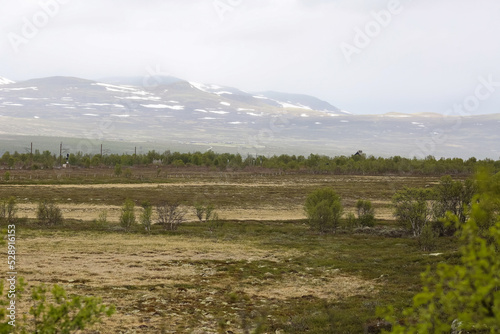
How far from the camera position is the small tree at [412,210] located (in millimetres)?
27531

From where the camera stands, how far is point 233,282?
651 inches

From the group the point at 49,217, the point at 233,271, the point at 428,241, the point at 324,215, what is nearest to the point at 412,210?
the point at 324,215

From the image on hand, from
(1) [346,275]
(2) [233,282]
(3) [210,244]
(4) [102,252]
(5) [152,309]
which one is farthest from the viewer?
(3) [210,244]

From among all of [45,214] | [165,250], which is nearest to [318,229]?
[165,250]

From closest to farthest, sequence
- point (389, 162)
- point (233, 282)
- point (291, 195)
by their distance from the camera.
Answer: point (233, 282)
point (291, 195)
point (389, 162)

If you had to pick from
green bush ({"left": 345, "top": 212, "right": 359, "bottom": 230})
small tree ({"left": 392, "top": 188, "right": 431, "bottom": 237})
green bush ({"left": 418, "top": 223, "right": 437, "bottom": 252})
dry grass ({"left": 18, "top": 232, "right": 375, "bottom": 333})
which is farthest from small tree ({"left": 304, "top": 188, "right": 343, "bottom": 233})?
green bush ({"left": 418, "top": 223, "right": 437, "bottom": 252})

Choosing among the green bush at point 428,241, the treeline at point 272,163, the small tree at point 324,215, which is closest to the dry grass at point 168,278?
the green bush at point 428,241

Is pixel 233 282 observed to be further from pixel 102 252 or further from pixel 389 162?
pixel 389 162

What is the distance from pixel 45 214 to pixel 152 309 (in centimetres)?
A: 2092

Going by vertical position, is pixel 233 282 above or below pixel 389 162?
below

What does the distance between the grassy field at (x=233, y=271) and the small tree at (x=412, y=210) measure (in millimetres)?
1130

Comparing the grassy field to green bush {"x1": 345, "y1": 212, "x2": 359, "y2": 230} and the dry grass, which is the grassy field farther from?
green bush {"x1": 345, "y1": 212, "x2": 359, "y2": 230}

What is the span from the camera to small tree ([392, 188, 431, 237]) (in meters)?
27.5

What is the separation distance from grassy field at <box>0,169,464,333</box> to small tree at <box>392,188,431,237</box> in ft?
3.71
